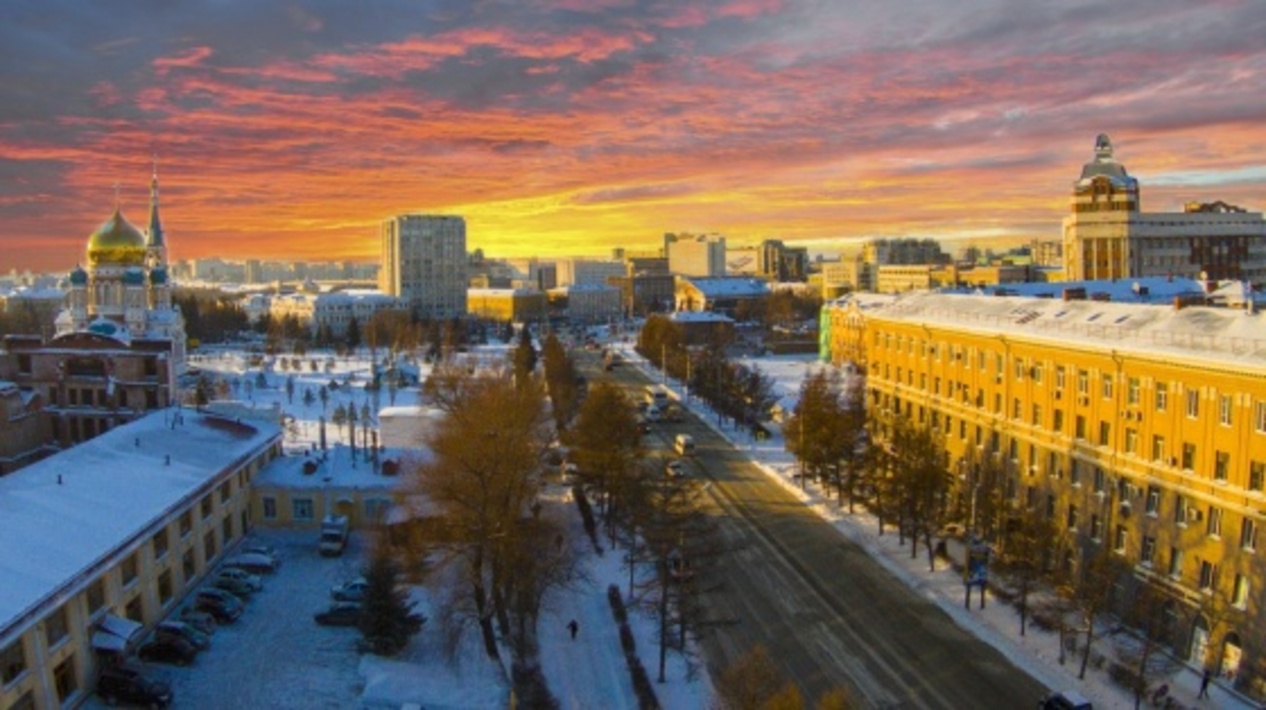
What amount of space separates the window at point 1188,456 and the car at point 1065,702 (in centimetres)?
679

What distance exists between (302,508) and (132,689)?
1440cm

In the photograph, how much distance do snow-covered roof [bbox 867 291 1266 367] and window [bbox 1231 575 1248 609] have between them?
15.8 ft

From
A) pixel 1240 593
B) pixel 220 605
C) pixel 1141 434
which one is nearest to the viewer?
pixel 1240 593

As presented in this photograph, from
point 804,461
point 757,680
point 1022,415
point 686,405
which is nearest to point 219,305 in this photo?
point 686,405

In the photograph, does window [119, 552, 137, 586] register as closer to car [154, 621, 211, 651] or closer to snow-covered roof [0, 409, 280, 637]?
snow-covered roof [0, 409, 280, 637]

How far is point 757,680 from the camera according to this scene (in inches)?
575

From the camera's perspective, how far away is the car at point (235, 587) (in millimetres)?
28188

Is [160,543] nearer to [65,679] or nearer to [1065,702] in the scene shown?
[65,679]

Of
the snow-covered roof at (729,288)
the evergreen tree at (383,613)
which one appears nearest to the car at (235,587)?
the evergreen tree at (383,613)

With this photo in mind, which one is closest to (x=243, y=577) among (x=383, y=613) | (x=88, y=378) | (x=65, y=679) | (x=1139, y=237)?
(x=383, y=613)

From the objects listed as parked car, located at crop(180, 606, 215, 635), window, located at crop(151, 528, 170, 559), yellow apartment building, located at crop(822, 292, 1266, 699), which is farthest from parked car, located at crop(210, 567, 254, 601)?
yellow apartment building, located at crop(822, 292, 1266, 699)

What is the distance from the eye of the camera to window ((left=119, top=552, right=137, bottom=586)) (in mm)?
24312

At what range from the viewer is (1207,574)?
77.1 ft

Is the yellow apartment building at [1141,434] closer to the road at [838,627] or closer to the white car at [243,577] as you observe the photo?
the road at [838,627]
